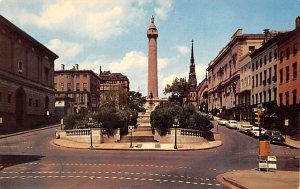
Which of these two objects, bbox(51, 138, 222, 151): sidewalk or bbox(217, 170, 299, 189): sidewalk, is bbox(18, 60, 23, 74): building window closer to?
bbox(51, 138, 222, 151): sidewalk

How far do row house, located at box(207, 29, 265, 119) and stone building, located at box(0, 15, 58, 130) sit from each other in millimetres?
41952

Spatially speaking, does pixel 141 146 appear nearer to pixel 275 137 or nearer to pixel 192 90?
pixel 275 137

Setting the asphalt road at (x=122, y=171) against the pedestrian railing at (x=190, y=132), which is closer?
the asphalt road at (x=122, y=171)

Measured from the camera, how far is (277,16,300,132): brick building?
5362 cm

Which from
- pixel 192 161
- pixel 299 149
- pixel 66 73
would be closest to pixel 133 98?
pixel 66 73

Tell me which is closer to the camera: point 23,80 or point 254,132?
point 254,132

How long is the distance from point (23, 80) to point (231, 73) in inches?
1935

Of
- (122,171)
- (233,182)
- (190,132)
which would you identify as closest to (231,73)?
(190,132)

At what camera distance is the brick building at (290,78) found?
176 ft

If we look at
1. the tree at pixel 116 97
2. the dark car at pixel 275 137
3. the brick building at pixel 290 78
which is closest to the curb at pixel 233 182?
the dark car at pixel 275 137

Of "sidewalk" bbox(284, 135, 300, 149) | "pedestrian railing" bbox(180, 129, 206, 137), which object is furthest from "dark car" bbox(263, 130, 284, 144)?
"pedestrian railing" bbox(180, 129, 206, 137)

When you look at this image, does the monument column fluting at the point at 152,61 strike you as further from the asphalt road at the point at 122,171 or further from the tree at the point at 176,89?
the asphalt road at the point at 122,171

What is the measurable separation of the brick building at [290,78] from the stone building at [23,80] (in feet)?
137

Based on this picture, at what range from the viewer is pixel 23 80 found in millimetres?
74938
